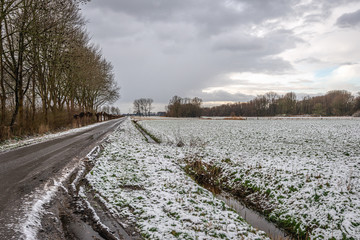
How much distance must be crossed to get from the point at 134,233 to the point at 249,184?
19.4ft

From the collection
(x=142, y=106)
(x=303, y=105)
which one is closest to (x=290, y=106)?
(x=303, y=105)

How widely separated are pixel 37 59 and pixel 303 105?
13795 cm

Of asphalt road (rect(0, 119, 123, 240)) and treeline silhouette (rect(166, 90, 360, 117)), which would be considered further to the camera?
treeline silhouette (rect(166, 90, 360, 117))

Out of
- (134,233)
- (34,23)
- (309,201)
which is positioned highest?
(34,23)

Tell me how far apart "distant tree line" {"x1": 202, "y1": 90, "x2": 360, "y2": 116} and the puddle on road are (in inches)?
4415

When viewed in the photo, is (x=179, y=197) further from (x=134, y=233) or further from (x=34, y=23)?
(x=34, y=23)

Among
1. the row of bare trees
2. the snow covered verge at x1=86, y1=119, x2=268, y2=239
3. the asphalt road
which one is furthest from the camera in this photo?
the row of bare trees

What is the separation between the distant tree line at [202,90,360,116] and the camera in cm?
9700

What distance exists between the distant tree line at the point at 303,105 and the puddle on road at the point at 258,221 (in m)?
112

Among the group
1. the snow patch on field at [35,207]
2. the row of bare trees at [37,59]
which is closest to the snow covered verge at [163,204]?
the snow patch on field at [35,207]

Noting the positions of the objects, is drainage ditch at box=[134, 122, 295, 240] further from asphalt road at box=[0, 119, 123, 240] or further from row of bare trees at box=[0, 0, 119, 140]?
row of bare trees at box=[0, 0, 119, 140]

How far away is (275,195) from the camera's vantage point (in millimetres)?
7480

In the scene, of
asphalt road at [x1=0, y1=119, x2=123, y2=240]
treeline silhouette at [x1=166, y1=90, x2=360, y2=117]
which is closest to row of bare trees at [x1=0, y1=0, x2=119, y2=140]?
asphalt road at [x1=0, y1=119, x2=123, y2=240]

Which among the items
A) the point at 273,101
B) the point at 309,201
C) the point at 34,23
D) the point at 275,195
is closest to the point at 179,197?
the point at 275,195
